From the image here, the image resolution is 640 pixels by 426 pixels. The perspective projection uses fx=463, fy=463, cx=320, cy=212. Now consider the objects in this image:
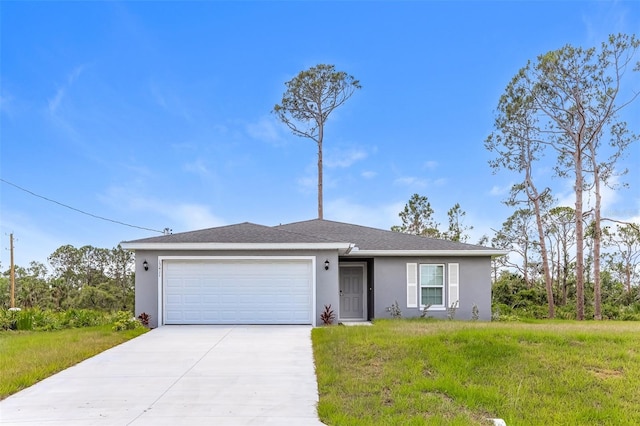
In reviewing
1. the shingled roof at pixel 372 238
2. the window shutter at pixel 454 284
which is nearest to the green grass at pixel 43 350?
the shingled roof at pixel 372 238

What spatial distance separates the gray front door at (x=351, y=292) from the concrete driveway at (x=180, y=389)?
6.14 meters

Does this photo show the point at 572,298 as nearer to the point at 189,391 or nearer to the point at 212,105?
the point at 212,105

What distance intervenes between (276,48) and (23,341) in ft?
42.0

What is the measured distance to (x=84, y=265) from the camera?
92.0 feet

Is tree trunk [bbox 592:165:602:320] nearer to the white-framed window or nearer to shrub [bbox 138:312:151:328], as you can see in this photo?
the white-framed window

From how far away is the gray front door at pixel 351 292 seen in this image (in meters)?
15.9

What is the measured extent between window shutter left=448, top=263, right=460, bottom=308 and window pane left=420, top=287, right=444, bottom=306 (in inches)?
14.4

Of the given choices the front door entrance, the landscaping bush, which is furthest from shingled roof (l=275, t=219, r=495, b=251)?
the landscaping bush

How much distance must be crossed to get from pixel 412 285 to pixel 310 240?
13.7 feet

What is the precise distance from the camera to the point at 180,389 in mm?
6477

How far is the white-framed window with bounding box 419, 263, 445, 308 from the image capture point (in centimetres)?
1514

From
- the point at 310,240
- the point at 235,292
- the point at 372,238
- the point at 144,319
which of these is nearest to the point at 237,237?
the point at 235,292

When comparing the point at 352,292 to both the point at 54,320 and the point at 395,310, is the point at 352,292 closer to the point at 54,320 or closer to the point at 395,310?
the point at 395,310

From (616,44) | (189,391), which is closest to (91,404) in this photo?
(189,391)
